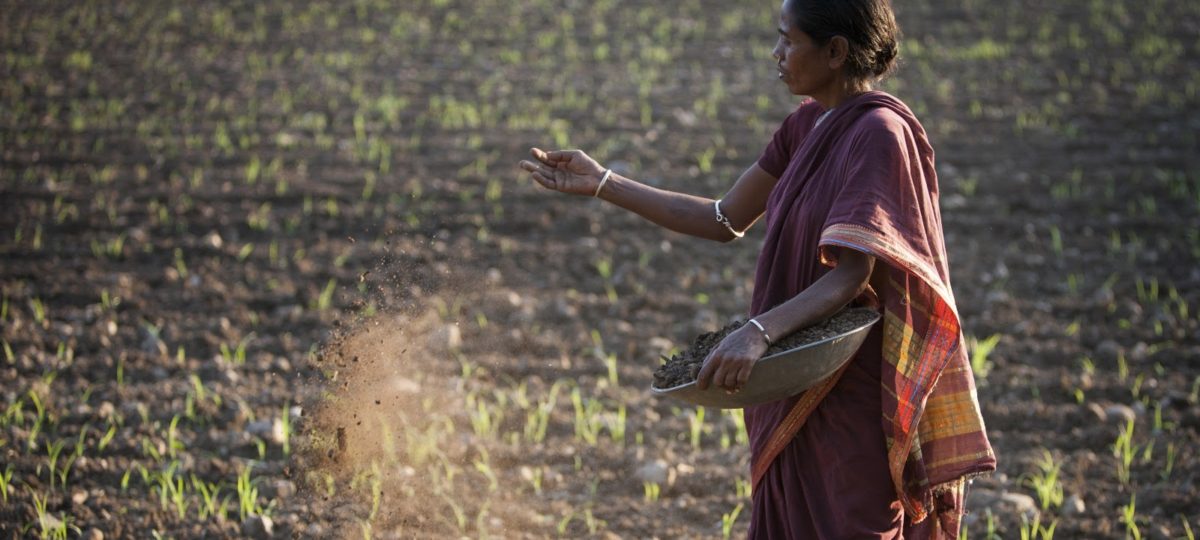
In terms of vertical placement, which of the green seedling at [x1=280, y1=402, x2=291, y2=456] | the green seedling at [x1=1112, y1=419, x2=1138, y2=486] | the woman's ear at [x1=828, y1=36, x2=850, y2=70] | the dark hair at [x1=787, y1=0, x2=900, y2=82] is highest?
the dark hair at [x1=787, y1=0, x2=900, y2=82]

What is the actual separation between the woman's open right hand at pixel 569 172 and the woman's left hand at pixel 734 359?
2.32ft

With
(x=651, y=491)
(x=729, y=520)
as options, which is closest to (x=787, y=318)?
(x=729, y=520)

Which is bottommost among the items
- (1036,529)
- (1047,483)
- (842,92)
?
(1036,529)

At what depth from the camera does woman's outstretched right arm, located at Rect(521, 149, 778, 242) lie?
2.76 metres

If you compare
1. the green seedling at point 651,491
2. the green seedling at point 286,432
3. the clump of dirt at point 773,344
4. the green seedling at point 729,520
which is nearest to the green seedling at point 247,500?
the green seedling at point 286,432

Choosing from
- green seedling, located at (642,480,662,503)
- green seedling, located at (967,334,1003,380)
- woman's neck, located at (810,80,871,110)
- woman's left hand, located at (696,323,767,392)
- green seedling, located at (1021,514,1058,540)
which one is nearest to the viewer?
woman's left hand, located at (696,323,767,392)

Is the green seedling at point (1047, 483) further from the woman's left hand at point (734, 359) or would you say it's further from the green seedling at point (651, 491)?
the woman's left hand at point (734, 359)

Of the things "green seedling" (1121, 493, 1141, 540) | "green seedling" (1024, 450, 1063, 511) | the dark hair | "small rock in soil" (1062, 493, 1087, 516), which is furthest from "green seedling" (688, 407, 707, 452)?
the dark hair

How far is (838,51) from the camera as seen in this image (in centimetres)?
236

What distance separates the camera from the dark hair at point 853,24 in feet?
7.61

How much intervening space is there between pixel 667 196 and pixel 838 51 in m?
0.60

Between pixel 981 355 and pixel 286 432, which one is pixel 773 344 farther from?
pixel 981 355

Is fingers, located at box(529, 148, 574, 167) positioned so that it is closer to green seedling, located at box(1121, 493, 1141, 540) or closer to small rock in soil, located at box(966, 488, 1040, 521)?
small rock in soil, located at box(966, 488, 1040, 521)

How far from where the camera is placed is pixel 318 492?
3.72 m
